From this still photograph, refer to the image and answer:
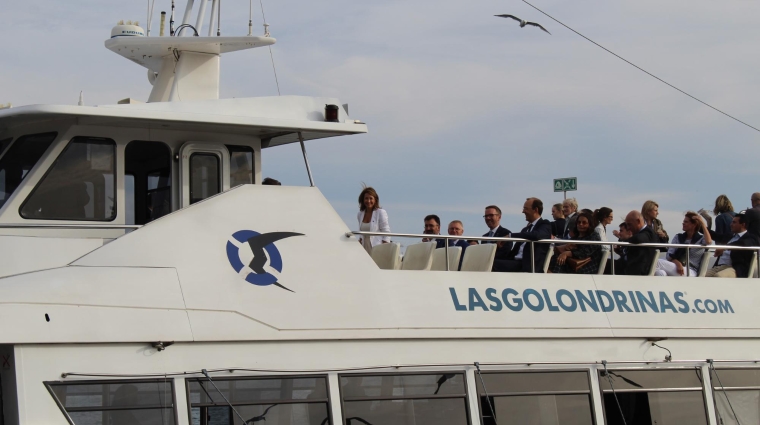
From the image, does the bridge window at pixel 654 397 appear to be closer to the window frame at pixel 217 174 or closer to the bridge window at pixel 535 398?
the bridge window at pixel 535 398

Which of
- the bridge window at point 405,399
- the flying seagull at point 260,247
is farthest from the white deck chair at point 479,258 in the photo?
the flying seagull at point 260,247

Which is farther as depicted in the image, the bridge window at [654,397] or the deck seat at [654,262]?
the deck seat at [654,262]

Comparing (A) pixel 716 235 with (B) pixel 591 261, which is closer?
(B) pixel 591 261

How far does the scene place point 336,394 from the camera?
7.86 m

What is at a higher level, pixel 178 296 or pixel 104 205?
pixel 104 205

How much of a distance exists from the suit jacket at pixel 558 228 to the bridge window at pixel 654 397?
2.28 metres

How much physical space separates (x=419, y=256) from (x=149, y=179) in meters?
2.75

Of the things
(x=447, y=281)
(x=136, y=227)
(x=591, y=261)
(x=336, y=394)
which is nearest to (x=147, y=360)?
(x=136, y=227)

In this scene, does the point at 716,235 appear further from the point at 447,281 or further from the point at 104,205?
the point at 104,205

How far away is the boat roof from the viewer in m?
7.75

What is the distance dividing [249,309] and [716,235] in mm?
6545

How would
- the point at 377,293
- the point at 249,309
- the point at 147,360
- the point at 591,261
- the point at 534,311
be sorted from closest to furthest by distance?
the point at 147,360 < the point at 249,309 < the point at 377,293 < the point at 534,311 < the point at 591,261

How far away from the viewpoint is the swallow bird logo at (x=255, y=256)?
310 inches

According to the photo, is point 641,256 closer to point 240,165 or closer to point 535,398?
point 535,398
